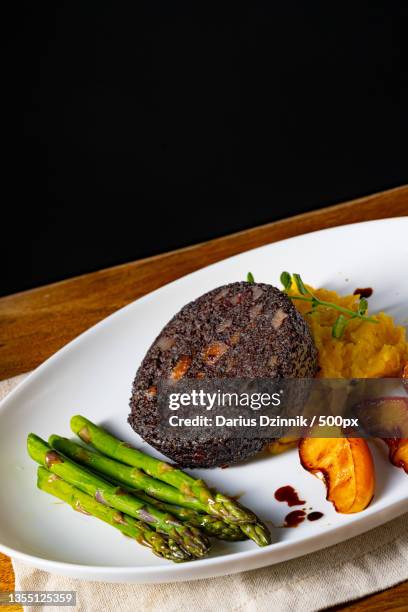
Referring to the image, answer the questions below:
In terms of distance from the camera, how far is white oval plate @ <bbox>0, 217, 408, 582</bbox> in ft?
7.14

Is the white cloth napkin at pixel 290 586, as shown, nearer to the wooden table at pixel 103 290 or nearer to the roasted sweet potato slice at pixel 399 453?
the roasted sweet potato slice at pixel 399 453

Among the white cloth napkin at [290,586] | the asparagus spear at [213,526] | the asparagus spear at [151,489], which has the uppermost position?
the asparagus spear at [151,489]

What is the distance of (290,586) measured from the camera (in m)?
2.27

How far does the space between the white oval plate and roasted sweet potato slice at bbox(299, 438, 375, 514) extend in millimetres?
39

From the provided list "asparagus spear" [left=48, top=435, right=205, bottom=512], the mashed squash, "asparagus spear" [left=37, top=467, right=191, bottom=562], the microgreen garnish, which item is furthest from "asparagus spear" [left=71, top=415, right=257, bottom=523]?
the microgreen garnish

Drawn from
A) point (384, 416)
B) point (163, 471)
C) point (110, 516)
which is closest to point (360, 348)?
point (384, 416)

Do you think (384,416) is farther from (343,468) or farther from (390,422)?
(343,468)

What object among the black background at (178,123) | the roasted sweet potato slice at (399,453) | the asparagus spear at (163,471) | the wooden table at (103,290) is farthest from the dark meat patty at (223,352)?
the black background at (178,123)

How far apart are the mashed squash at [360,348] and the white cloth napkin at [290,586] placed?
524 mm

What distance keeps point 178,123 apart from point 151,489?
126 inches

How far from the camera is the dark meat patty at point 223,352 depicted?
256cm

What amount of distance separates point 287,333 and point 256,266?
2.79ft

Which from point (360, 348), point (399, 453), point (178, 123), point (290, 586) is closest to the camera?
point (290, 586)

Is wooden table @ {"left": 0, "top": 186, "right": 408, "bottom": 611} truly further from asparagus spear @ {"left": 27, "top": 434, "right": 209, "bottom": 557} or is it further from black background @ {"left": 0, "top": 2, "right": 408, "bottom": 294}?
black background @ {"left": 0, "top": 2, "right": 408, "bottom": 294}
